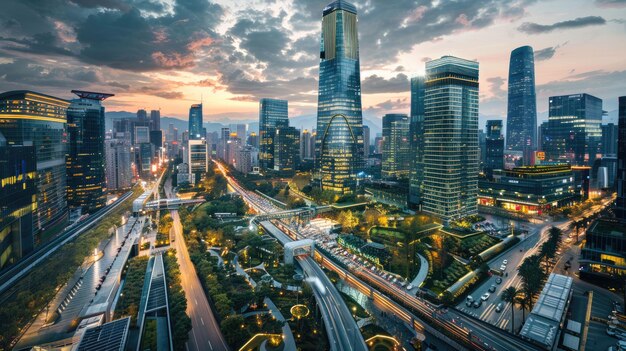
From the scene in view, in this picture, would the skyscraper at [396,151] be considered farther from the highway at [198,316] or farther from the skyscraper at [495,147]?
the highway at [198,316]

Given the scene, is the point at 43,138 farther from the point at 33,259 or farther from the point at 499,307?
the point at 499,307

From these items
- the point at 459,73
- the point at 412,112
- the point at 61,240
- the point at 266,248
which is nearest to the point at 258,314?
the point at 266,248

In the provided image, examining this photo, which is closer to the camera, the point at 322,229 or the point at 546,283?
the point at 546,283

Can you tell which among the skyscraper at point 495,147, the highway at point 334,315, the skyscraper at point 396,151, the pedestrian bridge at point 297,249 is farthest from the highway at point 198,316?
the skyscraper at point 495,147

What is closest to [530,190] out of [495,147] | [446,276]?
[446,276]

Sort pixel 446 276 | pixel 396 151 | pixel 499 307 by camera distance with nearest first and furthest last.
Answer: pixel 499 307 < pixel 446 276 < pixel 396 151

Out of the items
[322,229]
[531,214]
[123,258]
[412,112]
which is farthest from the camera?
[412,112]

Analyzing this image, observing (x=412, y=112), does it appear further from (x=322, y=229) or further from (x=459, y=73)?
(x=322, y=229)
